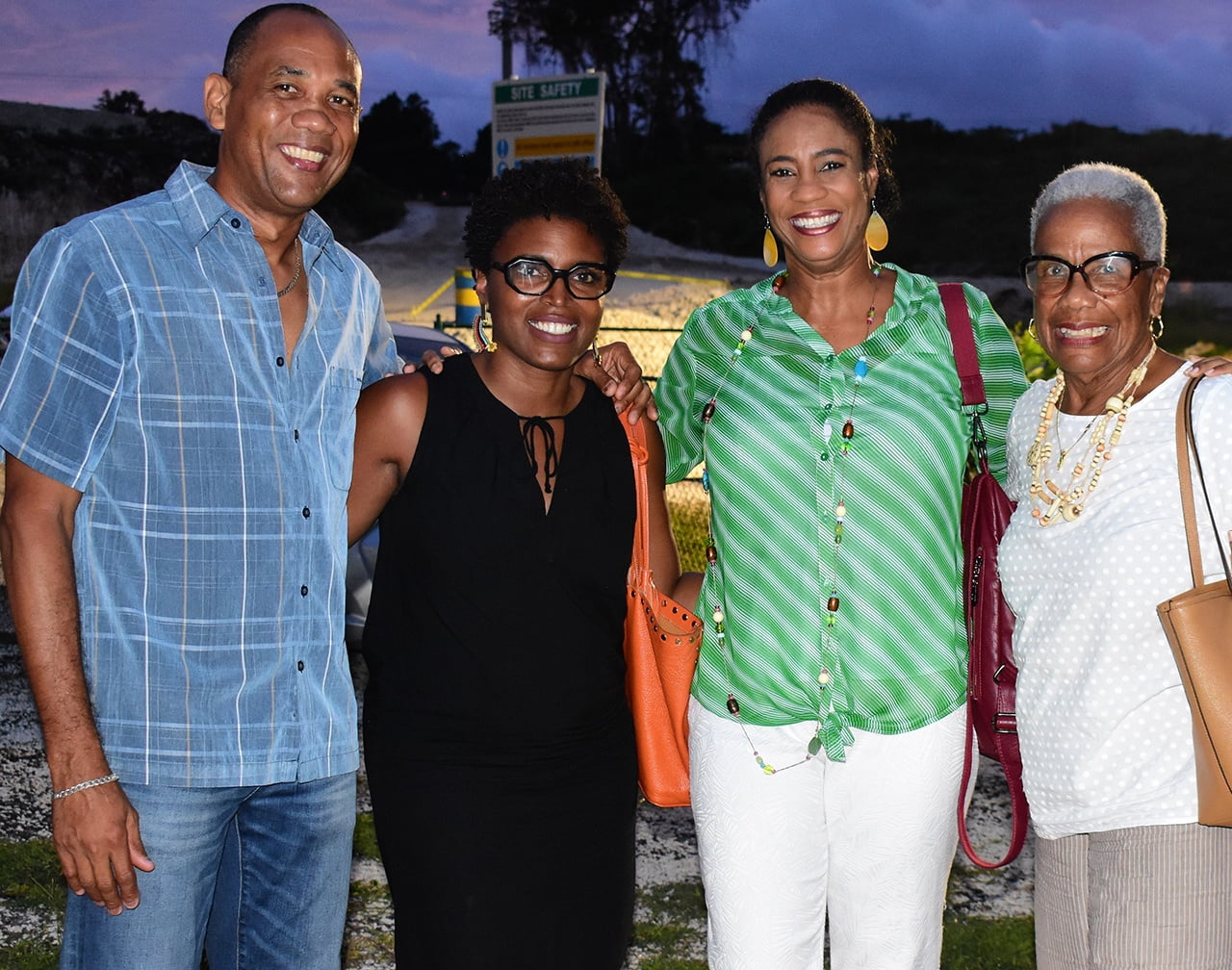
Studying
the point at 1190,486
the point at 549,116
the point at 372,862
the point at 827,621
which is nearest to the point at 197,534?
the point at 827,621

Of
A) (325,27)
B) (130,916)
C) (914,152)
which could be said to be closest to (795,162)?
(325,27)

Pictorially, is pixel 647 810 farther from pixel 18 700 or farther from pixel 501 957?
pixel 18 700

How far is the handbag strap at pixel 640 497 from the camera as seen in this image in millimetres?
2887

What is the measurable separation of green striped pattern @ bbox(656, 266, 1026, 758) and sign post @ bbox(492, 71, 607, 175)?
712cm

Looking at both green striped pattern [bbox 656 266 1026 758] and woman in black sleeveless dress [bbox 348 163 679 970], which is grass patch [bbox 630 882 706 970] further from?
green striped pattern [bbox 656 266 1026 758]

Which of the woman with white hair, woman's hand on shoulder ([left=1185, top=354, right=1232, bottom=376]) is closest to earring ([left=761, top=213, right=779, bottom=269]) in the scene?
the woman with white hair

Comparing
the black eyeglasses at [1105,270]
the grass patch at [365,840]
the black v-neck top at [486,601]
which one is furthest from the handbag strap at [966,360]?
the grass patch at [365,840]

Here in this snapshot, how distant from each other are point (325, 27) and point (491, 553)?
117 cm

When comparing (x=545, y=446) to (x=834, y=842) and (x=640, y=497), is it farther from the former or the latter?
(x=834, y=842)

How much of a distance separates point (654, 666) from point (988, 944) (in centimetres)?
198

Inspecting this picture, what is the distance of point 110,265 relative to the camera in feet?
7.50

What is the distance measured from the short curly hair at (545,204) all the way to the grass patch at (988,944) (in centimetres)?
260

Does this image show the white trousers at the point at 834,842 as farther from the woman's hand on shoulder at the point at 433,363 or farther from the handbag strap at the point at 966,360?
the woman's hand on shoulder at the point at 433,363

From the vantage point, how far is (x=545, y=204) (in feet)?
9.18
